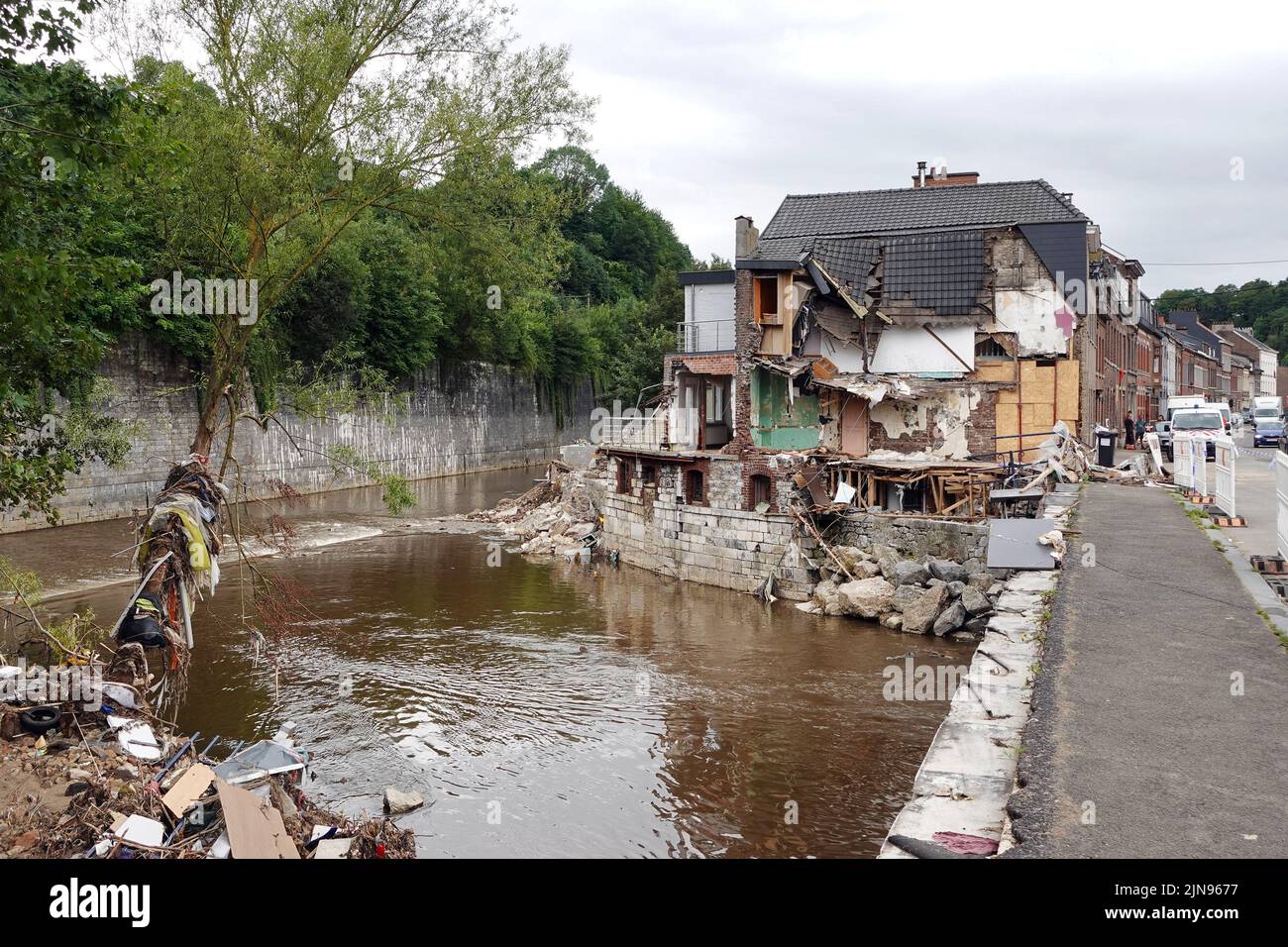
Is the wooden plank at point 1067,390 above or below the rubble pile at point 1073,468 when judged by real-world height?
above

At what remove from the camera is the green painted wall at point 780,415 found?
88.0 ft

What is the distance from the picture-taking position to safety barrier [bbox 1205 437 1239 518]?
16.7 meters

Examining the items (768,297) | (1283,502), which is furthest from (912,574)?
(768,297)

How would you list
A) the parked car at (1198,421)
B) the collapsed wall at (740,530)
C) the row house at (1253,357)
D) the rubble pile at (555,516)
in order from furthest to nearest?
the row house at (1253,357) → the rubble pile at (555,516) → the parked car at (1198,421) → the collapsed wall at (740,530)

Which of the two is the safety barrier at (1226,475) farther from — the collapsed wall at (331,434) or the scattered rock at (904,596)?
the collapsed wall at (331,434)

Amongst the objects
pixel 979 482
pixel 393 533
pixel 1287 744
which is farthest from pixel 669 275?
pixel 1287 744

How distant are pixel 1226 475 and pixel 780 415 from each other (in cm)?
1251

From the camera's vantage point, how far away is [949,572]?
65.7 ft

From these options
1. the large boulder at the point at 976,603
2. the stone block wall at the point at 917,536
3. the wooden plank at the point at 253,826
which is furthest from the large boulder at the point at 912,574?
the wooden plank at the point at 253,826

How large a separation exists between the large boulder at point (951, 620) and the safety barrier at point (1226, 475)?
4.84 meters

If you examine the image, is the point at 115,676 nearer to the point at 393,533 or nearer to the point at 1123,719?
the point at 1123,719
